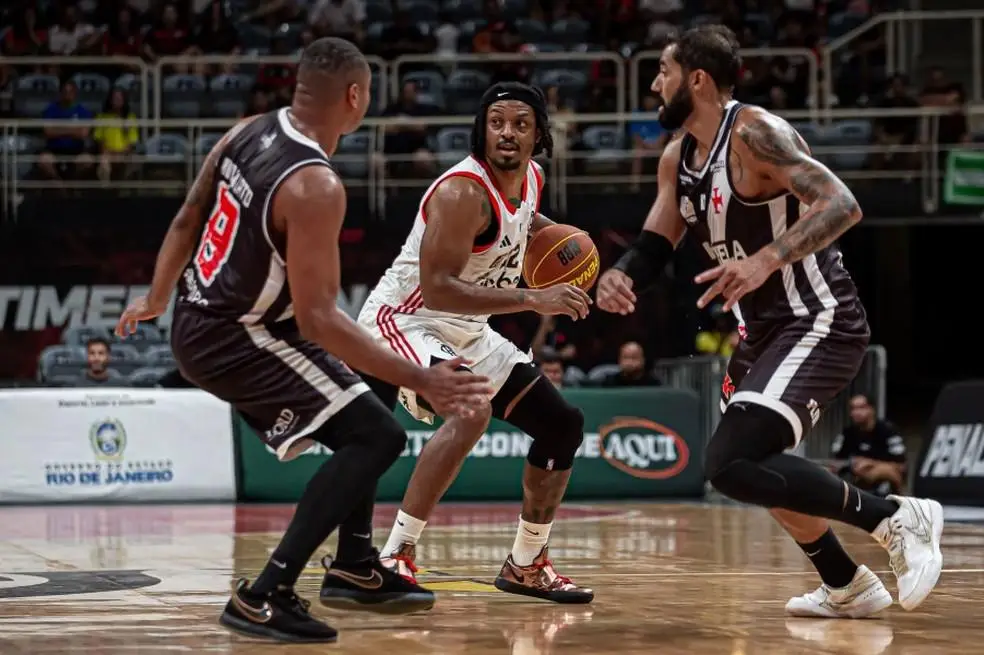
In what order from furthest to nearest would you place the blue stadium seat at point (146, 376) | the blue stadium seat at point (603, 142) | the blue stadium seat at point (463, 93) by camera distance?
the blue stadium seat at point (463, 93), the blue stadium seat at point (603, 142), the blue stadium seat at point (146, 376)

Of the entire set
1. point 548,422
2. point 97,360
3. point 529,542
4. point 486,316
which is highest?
point 486,316

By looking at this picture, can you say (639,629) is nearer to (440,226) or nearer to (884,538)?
(884,538)

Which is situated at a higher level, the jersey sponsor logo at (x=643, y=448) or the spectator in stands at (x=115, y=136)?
the spectator in stands at (x=115, y=136)

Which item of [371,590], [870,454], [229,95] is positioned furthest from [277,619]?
[229,95]

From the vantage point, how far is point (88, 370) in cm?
1510

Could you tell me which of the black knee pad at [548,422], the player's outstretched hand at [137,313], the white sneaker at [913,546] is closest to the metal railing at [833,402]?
the black knee pad at [548,422]

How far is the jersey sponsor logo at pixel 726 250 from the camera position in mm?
6078

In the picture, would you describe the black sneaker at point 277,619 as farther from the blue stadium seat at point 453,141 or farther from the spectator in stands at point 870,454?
the blue stadium seat at point 453,141

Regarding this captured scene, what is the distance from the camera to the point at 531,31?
20953 millimetres

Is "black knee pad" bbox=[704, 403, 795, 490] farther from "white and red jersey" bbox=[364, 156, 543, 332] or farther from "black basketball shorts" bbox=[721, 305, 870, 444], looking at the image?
"white and red jersey" bbox=[364, 156, 543, 332]

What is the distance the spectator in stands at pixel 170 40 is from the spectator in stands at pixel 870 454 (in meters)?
10.7

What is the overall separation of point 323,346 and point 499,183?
67.3 inches

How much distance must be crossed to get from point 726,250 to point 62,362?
1138 centimetres

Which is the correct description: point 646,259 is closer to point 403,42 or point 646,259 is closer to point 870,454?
point 870,454
